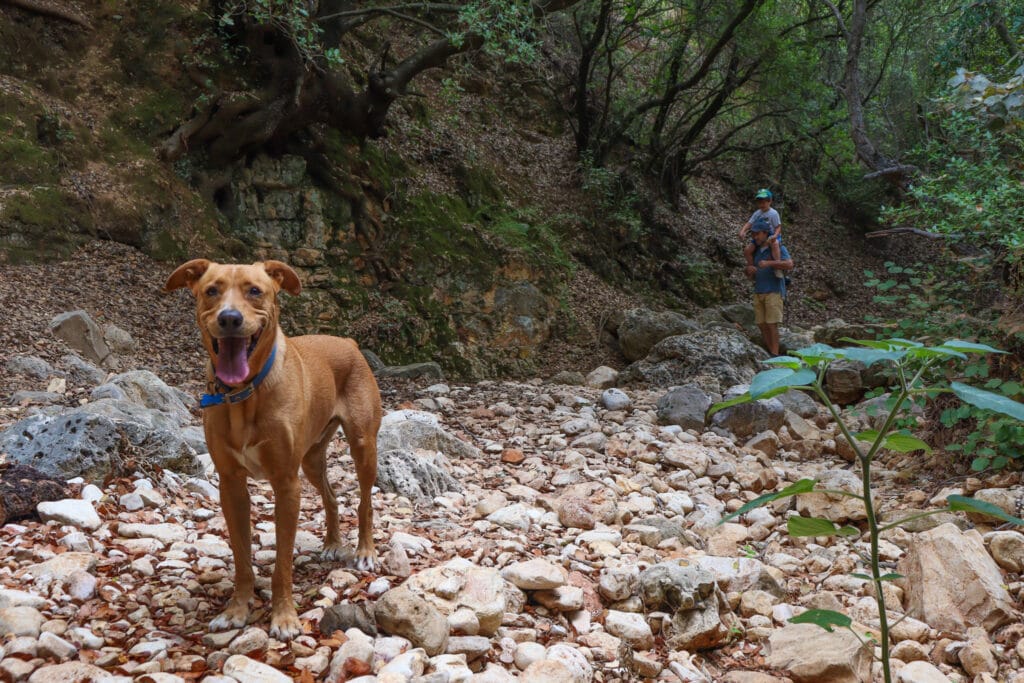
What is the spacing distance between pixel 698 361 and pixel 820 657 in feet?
21.1

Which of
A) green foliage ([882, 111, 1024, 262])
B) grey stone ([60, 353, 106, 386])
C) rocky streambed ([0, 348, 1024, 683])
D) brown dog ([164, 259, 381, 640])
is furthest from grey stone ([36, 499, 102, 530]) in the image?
green foliage ([882, 111, 1024, 262])

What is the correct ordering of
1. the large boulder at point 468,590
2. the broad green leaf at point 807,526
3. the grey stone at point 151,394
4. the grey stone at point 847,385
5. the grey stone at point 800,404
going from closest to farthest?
the broad green leaf at point 807,526, the large boulder at point 468,590, the grey stone at point 151,394, the grey stone at point 800,404, the grey stone at point 847,385

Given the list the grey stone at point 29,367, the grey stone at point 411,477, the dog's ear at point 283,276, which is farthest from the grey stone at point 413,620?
the grey stone at point 29,367

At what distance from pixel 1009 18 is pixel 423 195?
8879 millimetres

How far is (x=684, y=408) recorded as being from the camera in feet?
24.4

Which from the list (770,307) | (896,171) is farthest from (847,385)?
(896,171)

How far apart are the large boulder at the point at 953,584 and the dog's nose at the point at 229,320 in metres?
3.37

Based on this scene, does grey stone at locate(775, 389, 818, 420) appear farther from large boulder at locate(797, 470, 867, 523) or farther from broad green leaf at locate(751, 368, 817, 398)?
broad green leaf at locate(751, 368, 817, 398)

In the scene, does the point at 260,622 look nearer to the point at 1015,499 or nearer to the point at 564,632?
the point at 564,632

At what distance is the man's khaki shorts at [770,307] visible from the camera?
31.5 ft

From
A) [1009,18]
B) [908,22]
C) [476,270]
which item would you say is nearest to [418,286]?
[476,270]

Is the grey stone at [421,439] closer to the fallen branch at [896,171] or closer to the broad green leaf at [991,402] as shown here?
the broad green leaf at [991,402]

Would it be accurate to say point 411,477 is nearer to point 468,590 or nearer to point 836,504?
point 468,590

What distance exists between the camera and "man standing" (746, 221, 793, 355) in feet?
30.5
